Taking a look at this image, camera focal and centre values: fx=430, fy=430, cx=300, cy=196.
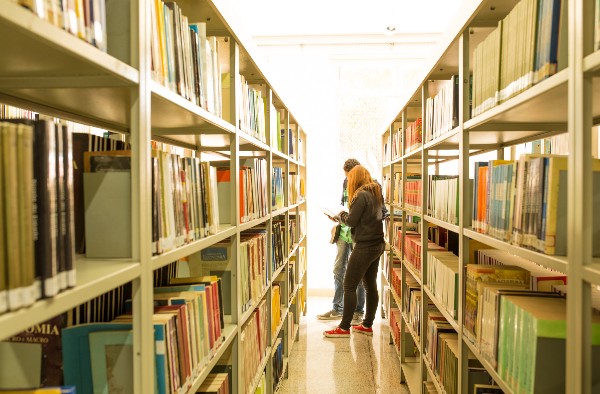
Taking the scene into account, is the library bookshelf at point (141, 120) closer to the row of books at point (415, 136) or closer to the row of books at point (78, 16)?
the row of books at point (78, 16)

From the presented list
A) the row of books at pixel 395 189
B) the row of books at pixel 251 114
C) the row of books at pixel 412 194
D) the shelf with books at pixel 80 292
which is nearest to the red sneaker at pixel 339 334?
the row of books at pixel 395 189

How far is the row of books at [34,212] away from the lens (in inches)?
23.7

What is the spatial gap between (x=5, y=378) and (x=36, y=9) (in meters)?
0.76

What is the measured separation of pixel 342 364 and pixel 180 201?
2803mm

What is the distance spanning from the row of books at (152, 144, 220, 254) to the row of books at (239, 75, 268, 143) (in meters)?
0.58

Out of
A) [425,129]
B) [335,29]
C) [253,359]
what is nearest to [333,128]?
[335,29]

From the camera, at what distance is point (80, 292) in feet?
2.38

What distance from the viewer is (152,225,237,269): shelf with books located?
103 centimetres

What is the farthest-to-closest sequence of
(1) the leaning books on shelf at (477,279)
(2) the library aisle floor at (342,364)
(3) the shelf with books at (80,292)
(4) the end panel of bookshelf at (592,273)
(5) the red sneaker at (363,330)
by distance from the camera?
(5) the red sneaker at (363,330)
(2) the library aisle floor at (342,364)
(1) the leaning books on shelf at (477,279)
(4) the end panel of bookshelf at (592,273)
(3) the shelf with books at (80,292)

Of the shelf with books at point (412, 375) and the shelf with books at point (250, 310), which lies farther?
the shelf with books at point (412, 375)

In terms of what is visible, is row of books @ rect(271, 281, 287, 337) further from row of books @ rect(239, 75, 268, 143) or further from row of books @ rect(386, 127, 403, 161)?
row of books @ rect(386, 127, 403, 161)

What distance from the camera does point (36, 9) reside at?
0.67 metres

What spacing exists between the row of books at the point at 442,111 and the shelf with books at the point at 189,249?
3.77 ft

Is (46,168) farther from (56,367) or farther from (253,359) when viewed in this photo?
(253,359)
